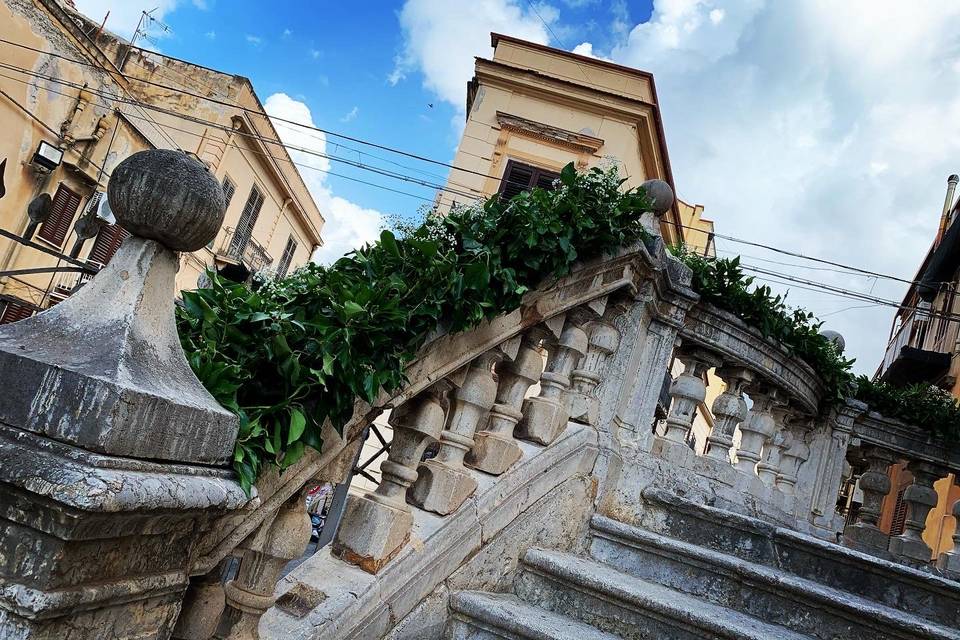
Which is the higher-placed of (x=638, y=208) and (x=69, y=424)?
(x=638, y=208)

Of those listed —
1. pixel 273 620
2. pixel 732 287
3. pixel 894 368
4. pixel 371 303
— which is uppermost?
pixel 894 368

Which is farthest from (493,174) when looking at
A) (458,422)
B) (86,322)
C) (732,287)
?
(86,322)

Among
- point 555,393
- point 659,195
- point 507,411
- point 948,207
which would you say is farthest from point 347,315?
point 948,207

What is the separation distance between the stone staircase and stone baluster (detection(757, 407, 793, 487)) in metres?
1.16

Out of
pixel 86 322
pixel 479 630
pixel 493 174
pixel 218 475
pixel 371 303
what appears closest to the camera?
pixel 86 322

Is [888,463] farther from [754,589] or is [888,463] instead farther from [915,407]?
[754,589]

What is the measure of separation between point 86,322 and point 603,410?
2570 millimetres

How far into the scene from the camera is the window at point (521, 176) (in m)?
18.4

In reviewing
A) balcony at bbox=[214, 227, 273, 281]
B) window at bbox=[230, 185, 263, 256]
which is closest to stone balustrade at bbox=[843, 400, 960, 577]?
balcony at bbox=[214, 227, 273, 281]

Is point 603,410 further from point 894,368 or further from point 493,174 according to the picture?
point 493,174

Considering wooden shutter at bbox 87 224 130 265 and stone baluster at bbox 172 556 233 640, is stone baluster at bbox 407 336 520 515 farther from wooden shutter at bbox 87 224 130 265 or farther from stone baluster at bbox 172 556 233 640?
wooden shutter at bbox 87 224 130 265

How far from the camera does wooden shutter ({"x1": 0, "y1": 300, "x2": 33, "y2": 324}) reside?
15.6 meters

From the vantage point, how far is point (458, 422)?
2811 mm

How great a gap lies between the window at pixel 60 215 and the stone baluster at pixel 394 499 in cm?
1689
